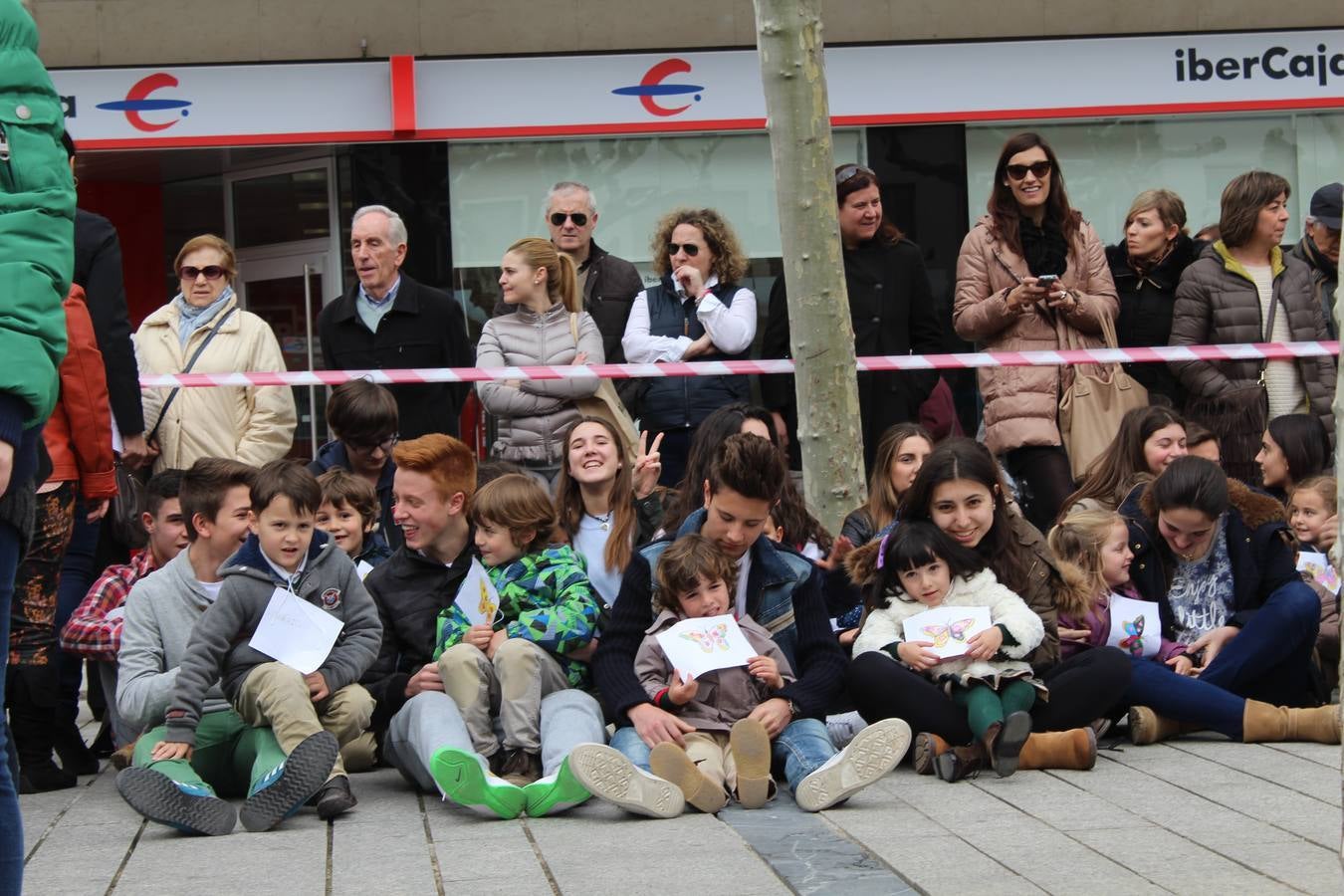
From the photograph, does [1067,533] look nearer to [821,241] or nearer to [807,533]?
[807,533]

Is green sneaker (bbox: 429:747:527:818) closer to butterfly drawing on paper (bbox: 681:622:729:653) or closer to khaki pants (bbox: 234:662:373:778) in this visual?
khaki pants (bbox: 234:662:373:778)

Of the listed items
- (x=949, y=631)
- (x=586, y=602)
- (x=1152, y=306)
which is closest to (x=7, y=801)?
(x=586, y=602)

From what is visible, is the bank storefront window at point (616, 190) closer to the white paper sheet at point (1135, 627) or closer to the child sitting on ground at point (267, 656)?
the white paper sheet at point (1135, 627)

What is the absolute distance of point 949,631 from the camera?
21.0 feet

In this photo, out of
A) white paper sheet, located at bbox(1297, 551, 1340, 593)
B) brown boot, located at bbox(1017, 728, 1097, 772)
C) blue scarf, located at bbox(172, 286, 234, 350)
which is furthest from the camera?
blue scarf, located at bbox(172, 286, 234, 350)

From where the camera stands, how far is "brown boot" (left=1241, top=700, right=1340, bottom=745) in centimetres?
673

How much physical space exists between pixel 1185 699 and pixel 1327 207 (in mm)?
3758

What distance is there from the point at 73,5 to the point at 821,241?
689cm

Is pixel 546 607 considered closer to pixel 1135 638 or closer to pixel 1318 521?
pixel 1135 638

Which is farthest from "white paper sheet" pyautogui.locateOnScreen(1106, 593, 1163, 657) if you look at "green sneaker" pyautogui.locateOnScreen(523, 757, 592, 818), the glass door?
the glass door

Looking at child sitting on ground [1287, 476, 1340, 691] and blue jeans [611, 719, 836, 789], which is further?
child sitting on ground [1287, 476, 1340, 691]

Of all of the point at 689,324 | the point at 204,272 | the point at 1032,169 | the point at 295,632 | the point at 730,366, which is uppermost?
the point at 1032,169

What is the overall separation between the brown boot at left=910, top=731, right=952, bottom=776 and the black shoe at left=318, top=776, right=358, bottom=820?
5.93 ft

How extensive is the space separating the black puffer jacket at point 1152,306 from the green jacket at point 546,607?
4073mm
